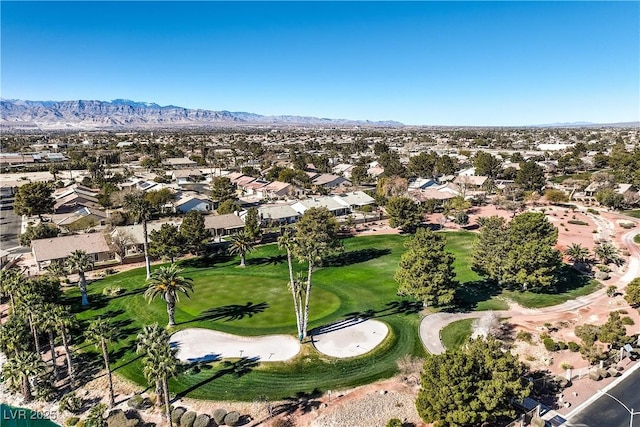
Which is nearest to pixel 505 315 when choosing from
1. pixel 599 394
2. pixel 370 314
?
pixel 599 394

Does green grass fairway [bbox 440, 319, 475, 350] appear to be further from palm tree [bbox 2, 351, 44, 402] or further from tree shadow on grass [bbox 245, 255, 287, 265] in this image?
palm tree [bbox 2, 351, 44, 402]

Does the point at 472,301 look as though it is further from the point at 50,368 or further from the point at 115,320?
the point at 50,368

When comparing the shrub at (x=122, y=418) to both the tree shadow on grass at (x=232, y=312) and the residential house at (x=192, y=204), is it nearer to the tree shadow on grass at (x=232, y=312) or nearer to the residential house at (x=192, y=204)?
the tree shadow on grass at (x=232, y=312)

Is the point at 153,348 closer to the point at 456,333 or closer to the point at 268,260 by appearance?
the point at 456,333

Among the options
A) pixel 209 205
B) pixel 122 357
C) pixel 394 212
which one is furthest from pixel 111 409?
pixel 209 205

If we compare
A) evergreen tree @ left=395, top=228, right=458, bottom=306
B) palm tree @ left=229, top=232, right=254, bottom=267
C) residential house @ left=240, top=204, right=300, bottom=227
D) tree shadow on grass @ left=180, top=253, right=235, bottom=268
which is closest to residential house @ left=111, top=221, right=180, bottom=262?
tree shadow on grass @ left=180, top=253, right=235, bottom=268
